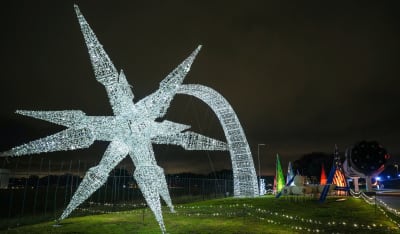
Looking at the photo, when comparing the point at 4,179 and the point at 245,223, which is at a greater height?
the point at 4,179

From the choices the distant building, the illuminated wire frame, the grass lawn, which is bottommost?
the grass lawn

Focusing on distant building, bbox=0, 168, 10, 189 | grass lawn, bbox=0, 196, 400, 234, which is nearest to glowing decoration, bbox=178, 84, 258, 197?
grass lawn, bbox=0, 196, 400, 234

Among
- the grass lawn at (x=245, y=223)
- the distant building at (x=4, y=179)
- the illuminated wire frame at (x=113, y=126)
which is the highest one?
the illuminated wire frame at (x=113, y=126)

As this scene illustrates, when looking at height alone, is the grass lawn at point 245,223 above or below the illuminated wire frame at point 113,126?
below

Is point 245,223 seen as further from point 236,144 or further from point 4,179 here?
point 4,179

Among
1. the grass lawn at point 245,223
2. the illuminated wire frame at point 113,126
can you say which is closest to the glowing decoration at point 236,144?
the grass lawn at point 245,223

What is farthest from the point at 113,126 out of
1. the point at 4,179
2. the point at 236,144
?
the point at 236,144

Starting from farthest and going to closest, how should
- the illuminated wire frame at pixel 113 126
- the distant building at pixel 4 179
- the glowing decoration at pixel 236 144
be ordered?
1. the glowing decoration at pixel 236 144
2. the distant building at pixel 4 179
3. the illuminated wire frame at pixel 113 126

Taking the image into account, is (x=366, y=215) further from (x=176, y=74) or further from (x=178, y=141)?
(x=176, y=74)

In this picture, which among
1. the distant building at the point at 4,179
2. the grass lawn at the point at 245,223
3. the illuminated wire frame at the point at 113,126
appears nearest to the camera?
the illuminated wire frame at the point at 113,126

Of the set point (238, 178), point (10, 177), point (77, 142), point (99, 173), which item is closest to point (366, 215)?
point (238, 178)

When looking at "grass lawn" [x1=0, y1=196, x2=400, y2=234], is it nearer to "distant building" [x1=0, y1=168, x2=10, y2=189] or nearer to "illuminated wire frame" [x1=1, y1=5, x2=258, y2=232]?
"illuminated wire frame" [x1=1, y1=5, x2=258, y2=232]

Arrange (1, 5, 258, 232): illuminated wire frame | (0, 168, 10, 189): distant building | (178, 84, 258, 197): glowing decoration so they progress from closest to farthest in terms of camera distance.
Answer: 1. (1, 5, 258, 232): illuminated wire frame
2. (0, 168, 10, 189): distant building
3. (178, 84, 258, 197): glowing decoration

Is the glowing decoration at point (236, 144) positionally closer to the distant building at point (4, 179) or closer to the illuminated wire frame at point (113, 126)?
the illuminated wire frame at point (113, 126)
